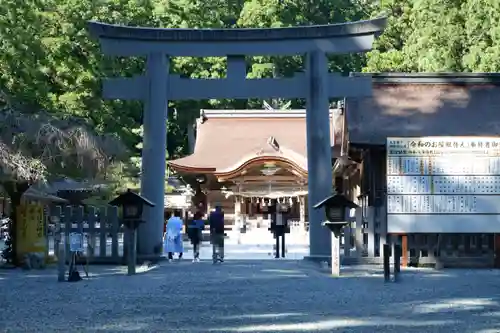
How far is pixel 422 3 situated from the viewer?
110 ft

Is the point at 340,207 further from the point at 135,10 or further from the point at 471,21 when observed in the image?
the point at 135,10

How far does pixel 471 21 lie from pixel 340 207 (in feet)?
49.5

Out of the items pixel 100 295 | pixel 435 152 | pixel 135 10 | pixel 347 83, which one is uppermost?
pixel 135 10

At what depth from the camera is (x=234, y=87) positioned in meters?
20.9

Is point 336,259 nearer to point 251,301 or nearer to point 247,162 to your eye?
point 251,301

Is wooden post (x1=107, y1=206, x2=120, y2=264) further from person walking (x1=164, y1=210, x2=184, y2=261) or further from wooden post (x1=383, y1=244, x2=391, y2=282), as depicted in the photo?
wooden post (x1=383, y1=244, x2=391, y2=282)

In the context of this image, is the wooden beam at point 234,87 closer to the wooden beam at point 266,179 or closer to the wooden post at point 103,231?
the wooden post at point 103,231

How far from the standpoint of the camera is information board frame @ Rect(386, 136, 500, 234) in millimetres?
19016

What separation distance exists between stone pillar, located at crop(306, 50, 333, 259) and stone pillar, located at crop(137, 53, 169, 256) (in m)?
3.40

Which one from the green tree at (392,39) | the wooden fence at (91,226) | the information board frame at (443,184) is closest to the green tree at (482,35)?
the green tree at (392,39)

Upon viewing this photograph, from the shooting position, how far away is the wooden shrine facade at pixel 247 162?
122 feet

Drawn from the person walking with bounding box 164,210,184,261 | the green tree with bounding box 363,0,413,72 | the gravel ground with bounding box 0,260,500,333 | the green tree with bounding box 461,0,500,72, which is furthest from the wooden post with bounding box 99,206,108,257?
the green tree with bounding box 363,0,413,72

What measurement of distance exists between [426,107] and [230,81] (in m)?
5.24

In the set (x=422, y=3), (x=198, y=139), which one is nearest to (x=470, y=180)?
(x=422, y=3)
